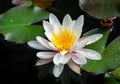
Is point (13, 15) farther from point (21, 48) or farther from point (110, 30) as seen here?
point (110, 30)

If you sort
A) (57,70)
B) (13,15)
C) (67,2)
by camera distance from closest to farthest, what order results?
1. (57,70)
2. (13,15)
3. (67,2)

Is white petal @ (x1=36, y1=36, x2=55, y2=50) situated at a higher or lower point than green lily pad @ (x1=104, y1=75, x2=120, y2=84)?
higher

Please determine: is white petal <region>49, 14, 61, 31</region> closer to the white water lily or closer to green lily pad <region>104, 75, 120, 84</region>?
the white water lily

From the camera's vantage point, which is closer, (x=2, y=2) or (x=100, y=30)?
(x=100, y=30)

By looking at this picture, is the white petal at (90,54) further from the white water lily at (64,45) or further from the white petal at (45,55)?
the white petal at (45,55)

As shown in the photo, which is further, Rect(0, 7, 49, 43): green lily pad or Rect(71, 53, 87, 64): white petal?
Rect(0, 7, 49, 43): green lily pad

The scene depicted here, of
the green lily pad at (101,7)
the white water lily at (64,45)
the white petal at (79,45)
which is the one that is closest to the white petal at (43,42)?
the white water lily at (64,45)

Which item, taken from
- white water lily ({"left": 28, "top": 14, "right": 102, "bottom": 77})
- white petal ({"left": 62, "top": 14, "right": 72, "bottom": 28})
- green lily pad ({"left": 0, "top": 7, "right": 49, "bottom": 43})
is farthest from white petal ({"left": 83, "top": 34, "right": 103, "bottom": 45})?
green lily pad ({"left": 0, "top": 7, "right": 49, "bottom": 43})

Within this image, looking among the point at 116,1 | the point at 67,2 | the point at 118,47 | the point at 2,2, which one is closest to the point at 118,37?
the point at 118,47

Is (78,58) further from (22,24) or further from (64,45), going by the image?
(22,24)
